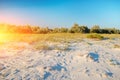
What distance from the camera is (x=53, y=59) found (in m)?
8.56

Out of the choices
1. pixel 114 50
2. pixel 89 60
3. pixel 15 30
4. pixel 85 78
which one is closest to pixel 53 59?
pixel 89 60

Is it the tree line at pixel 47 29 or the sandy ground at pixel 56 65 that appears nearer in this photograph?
the sandy ground at pixel 56 65

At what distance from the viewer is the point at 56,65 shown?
7777mm

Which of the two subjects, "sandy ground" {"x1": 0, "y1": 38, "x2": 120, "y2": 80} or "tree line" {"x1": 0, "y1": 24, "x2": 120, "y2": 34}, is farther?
"tree line" {"x1": 0, "y1": 24, "x2": 120, "y2": 34}

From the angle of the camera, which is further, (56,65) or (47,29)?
(47,29)

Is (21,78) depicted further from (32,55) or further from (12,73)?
(32,55)

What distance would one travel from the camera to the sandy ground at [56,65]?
266 inches

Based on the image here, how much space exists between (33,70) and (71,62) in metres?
1.85

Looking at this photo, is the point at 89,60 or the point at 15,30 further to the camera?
the point at 15,30

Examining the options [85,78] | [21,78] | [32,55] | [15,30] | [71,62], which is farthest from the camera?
[15,30]

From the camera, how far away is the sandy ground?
22.1 ft

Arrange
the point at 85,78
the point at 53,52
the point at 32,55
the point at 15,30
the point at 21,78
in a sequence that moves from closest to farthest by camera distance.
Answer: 1. the point at 21,78
2. the point at 85,78
3. the point at 32,55
4. the point at 53,52
5. the point at 15,30

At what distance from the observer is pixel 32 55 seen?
9.01 meters

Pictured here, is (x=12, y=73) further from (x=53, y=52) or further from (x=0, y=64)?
(x=53, y=52)
